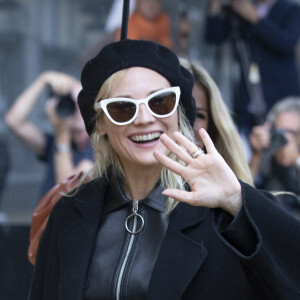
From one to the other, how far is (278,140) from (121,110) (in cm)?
171

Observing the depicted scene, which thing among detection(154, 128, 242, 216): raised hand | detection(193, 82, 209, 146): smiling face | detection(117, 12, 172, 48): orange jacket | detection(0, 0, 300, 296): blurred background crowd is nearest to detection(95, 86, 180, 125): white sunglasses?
detection(154, 128, 242, 216): raised hand

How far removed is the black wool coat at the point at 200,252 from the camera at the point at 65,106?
1.57 metres

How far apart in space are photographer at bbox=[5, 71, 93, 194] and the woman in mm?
1463

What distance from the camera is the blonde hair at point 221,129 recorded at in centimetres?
241

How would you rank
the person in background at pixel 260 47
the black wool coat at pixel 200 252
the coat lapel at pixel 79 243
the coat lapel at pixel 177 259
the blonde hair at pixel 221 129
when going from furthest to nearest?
the person in background at pixel 260 47 → the blonde hair at pixel 221 129 → the coat lapel at pixel 79 243 → the coat lapel at pixel 177 259 → the black wool coat at pixel 200 252

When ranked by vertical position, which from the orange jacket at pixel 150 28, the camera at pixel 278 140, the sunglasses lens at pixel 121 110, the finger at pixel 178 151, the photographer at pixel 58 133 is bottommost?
the photographer at pixel 58 133

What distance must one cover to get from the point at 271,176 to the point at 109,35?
6.01 feet

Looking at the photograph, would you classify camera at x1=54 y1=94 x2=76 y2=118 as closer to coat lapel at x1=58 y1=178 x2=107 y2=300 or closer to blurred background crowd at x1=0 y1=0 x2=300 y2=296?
blurred background crowd at x1=0 y1=0 x2=300 y2=296

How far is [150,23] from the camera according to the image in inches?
172

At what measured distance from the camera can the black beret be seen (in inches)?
81.0

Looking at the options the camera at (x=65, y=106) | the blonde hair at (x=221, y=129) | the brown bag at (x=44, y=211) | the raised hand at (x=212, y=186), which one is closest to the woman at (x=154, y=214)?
the raised hand at (x=212, y=186)

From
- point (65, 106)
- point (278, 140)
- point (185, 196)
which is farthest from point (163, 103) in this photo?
point (65, 106)

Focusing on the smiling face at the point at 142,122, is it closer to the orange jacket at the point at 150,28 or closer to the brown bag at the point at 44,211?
the brown bag at the point at 44,211

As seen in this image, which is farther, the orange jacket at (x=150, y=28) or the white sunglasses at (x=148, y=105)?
the orange jacket at (x=150, y=28)
